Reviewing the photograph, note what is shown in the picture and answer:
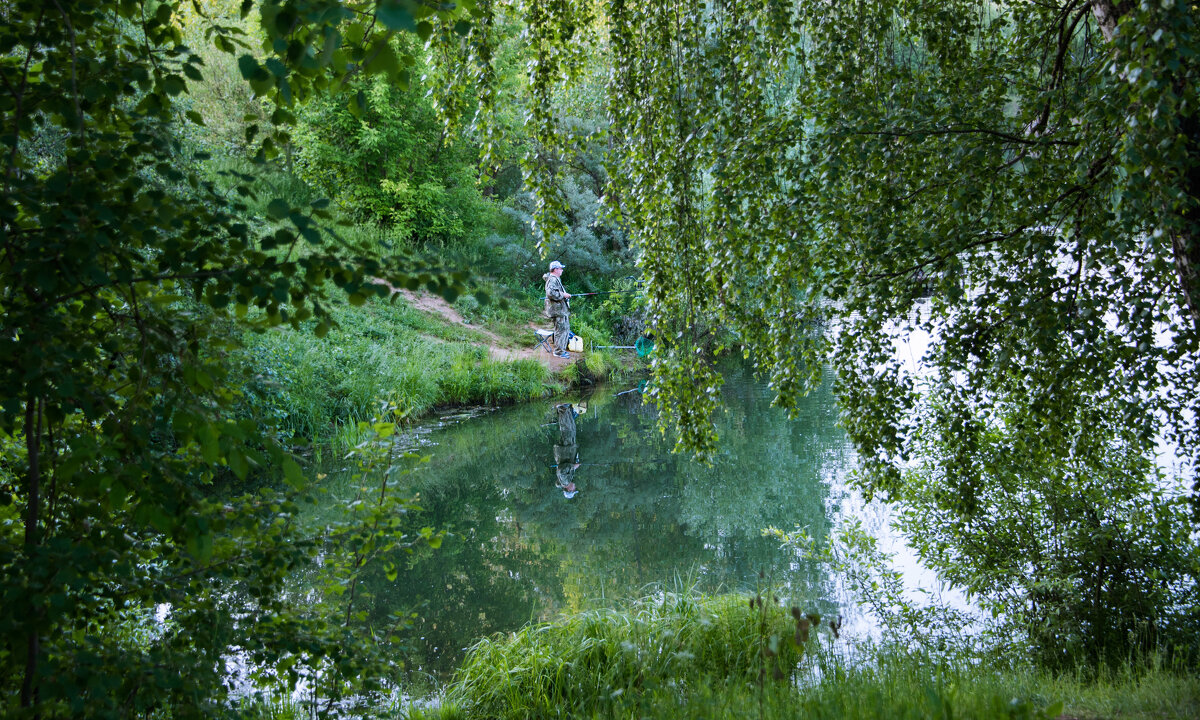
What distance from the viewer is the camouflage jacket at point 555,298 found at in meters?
17.7

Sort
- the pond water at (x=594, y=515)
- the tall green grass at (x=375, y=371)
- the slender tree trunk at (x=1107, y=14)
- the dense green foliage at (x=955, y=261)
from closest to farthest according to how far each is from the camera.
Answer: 1. the dense green foliage at (x=955, y=261)
2. the slender tree trunk at (x=1107, y=14)
3. the pond water at (x=594, y=515)
4. the tall green grass at (x=375, y=371)

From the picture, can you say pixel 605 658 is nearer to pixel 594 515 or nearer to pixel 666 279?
pixel 666 279

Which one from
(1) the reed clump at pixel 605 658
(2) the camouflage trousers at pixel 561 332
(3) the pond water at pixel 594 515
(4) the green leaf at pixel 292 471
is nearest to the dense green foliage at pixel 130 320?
(4) the green leaf at pixel 292 471

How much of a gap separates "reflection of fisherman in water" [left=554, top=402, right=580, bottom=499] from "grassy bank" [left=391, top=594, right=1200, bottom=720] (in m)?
4.91

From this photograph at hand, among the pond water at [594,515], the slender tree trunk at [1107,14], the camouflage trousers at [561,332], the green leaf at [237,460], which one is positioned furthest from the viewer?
the camouflage trousers at [561,332]

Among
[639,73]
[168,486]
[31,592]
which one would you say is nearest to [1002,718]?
[168,486]

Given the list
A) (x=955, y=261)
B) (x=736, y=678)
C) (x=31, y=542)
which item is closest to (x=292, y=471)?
(x=31, y=542)

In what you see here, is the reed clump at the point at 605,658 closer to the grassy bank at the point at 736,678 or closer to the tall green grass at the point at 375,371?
the grassy bank at the point at 736,678

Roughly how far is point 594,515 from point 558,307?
9024mm

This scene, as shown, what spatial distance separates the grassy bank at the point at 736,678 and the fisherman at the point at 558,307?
11.9 meters

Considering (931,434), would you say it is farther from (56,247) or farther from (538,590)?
(56,247)

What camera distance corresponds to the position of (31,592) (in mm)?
1863

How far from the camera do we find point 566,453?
501 inches

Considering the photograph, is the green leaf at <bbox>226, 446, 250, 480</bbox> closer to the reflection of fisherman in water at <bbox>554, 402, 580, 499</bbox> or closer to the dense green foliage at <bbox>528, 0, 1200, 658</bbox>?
the dense green foliage at <bbox>528, 0, 1200, 658</bbox>
